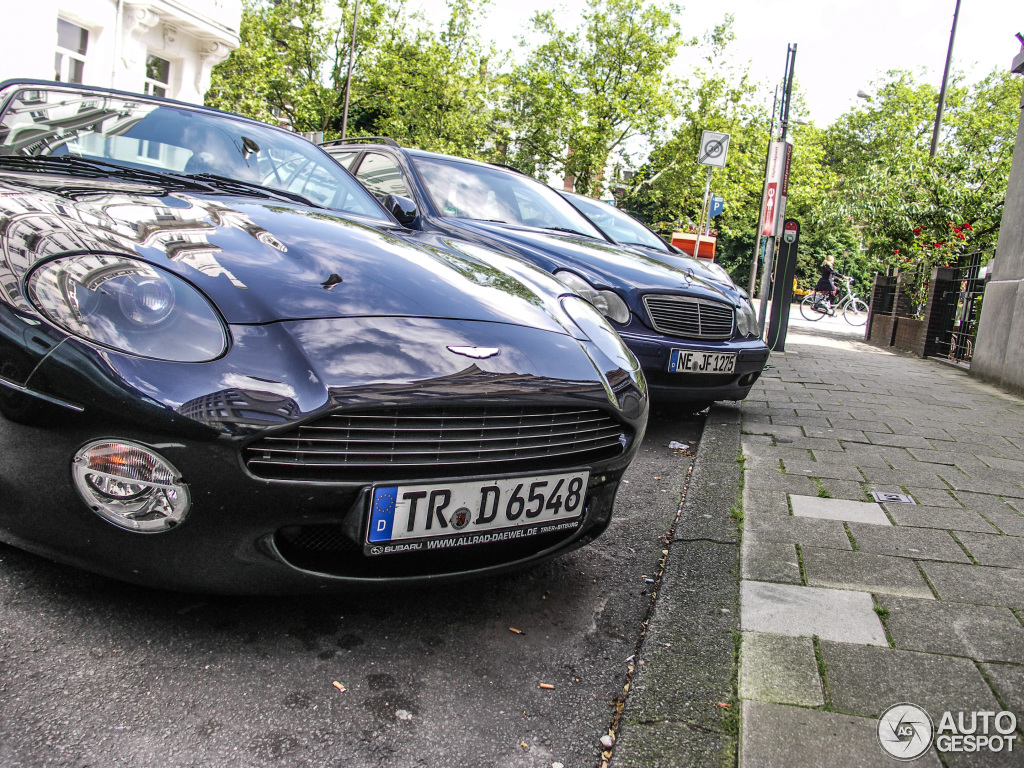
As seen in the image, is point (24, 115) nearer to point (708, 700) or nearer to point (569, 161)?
point (708, 700)

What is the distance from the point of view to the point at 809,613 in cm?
228

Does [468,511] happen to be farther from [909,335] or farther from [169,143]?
[909,335]

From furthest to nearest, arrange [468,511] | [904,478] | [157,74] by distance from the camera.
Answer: [157,74], [904,478], [468,511]

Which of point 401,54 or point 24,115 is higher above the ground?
point 401,54

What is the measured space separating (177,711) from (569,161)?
113 ft

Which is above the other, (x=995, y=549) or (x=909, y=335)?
(x=909, y=335)

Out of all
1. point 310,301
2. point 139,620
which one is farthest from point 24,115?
point 139,620

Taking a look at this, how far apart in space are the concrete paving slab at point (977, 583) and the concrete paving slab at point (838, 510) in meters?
0.47

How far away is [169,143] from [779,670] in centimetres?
278

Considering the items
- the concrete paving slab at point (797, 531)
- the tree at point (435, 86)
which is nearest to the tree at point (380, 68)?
the tree at point (435, 86)

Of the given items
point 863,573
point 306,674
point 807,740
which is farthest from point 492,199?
point 807,740

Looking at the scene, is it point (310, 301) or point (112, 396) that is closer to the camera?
point (112, 396)

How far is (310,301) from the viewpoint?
2.01 metres

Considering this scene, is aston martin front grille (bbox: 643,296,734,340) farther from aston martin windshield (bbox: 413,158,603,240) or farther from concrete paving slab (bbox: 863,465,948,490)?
concrete paving slab (bbox: 863,465,948,490)
